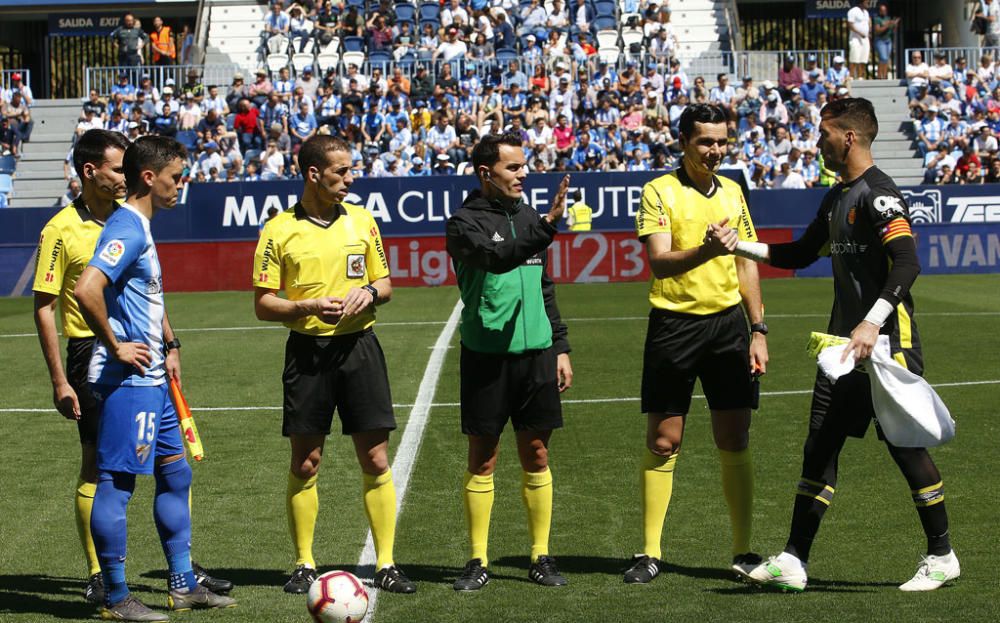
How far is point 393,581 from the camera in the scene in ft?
20.8

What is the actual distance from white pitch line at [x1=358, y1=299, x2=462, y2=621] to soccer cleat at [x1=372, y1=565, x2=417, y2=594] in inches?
2.4

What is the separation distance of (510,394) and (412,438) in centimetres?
378

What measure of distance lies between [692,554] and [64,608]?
9.88 feet

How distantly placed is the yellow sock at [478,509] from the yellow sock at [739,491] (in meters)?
1.15

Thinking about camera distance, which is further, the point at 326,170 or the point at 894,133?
the point at 894,133

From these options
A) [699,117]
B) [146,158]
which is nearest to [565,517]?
[699,117]

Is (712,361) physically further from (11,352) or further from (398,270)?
(398,270)

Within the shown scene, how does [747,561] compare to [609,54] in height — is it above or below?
below

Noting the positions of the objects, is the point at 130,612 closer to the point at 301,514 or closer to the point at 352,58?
the point at 301,514

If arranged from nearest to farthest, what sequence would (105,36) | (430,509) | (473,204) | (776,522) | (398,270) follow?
(473,204) < (776,522) < (430,509) < (398,270) < (105,36)

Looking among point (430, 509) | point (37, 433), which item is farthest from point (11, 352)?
point (430, 509)

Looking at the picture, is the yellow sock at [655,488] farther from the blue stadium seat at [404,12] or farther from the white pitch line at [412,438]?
the blue stadium seat at [404,12]

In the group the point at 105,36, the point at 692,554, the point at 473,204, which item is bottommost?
the point at 692,554

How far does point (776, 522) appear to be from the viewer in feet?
24.5
